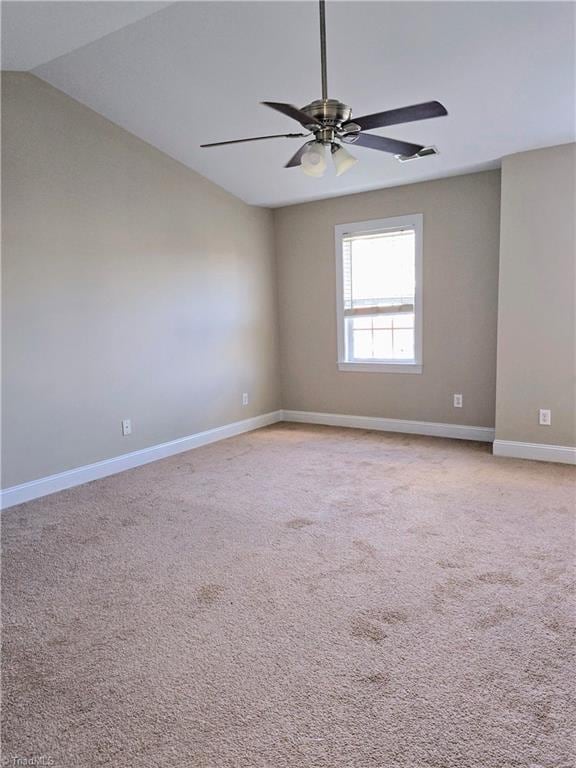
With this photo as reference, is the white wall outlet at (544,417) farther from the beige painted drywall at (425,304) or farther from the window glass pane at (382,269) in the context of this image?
the window glass pane at (382,269)

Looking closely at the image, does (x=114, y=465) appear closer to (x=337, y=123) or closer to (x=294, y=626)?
(x=294, y=626)

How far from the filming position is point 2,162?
A: 129 inches

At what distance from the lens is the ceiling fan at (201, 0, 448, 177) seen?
6.78 feet

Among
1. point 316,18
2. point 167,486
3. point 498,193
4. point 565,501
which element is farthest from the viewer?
point 498,193

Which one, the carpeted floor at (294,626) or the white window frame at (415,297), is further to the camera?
the white window frame at (415,297)

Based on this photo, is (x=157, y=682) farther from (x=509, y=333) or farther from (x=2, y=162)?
(x=509, y=333)

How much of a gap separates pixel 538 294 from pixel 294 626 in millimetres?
3216

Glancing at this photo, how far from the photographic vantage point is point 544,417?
157 inches

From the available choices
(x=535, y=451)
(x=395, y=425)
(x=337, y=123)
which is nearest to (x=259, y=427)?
(x=395, y=425)

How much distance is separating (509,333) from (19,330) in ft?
12.2

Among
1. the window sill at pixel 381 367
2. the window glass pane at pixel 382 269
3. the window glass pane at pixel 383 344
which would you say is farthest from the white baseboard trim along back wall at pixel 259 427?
the window glass pane at pixel 382 269

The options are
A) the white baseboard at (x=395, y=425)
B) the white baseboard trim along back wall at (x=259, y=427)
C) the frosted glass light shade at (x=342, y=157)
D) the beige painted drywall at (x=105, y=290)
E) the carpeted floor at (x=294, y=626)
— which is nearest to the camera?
the carpeted floor at (x=294, y=626)

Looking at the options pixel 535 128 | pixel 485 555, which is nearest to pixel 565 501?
pixel 485 555

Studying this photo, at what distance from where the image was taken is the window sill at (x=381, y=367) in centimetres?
503
